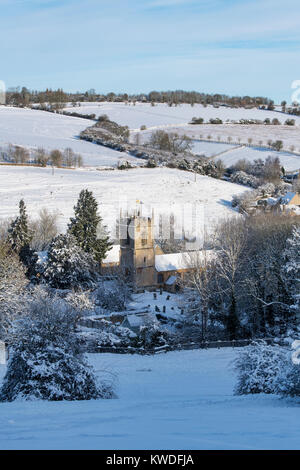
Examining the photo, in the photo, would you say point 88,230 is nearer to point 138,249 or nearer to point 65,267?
point 138,249

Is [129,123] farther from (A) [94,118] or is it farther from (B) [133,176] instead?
(B) [133,176]

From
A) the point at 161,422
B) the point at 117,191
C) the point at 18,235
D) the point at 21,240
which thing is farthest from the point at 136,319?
the point at 117,191

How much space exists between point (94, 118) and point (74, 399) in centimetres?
10150

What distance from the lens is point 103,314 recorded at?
31.3 metres

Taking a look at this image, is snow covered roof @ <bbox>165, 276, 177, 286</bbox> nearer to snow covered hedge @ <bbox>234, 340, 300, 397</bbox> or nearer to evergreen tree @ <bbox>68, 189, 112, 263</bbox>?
evergreen tree @ <bbox>68, 189, 112, 263</bbox>

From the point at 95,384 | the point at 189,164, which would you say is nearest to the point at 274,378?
the point at 95,384

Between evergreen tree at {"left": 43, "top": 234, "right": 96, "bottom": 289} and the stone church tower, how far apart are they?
3644 mm

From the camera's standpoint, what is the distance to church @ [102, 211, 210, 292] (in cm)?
3812

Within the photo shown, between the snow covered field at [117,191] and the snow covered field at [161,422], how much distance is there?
123 ft

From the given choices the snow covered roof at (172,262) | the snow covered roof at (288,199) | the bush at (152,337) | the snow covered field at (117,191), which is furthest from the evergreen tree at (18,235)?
the snow covered roof at (288,199)

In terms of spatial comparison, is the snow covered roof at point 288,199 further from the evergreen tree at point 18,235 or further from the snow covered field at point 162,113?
the snow covered field at point 162,113

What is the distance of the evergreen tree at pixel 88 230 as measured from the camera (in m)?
39.6

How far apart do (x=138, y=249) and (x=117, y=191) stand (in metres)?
24.8

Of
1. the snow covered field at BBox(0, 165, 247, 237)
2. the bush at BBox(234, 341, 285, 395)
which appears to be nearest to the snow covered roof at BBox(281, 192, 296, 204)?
the snow covered field at BBox(0, 165, 247, 237)
